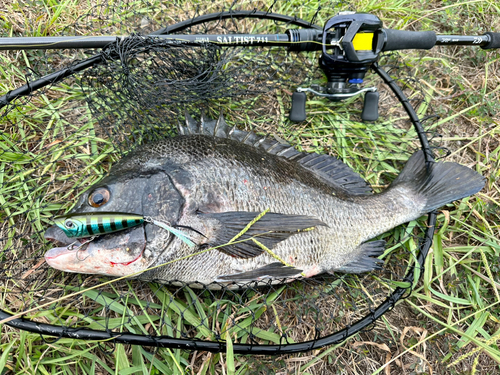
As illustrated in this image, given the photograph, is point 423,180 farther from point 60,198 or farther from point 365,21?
point 60,198

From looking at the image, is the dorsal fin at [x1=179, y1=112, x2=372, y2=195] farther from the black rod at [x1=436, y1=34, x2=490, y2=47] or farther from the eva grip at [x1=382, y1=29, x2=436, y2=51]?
the black rod at [x1=436, y1=34, x2=490, y2=47]

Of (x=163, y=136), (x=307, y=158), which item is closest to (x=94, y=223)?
(x=163, y=136)

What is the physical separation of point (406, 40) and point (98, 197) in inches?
97.7

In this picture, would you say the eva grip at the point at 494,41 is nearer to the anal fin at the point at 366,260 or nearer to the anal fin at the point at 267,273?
the anal fin at the point at 366,260

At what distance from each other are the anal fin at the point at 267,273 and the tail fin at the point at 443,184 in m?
1.21

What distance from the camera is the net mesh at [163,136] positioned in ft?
7.79

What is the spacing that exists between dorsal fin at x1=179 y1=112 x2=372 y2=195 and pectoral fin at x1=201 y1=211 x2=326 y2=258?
591 mm

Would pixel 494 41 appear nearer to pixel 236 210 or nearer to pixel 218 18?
pixel 218 18

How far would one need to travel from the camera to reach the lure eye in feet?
6.57

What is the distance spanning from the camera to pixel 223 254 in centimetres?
214

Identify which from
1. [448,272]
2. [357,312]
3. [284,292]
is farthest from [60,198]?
[448,272]

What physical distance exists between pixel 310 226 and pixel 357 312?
1015 millimetres

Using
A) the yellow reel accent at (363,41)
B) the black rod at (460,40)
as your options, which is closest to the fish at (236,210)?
the yellow reel accent at (363,41)

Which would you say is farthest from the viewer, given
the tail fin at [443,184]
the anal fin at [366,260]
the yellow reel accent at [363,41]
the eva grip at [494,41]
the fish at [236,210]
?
the eva grip at [494,41]
